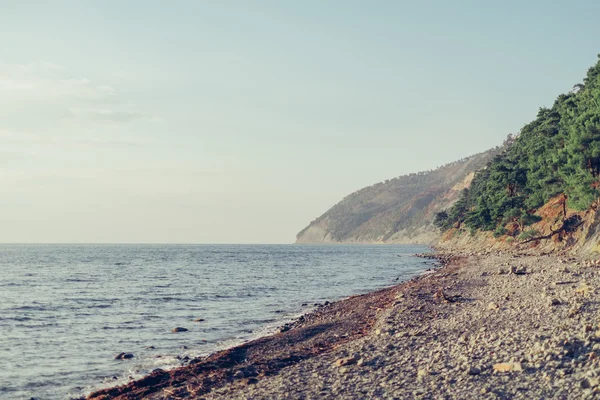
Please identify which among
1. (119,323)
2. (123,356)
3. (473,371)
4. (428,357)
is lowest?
(119,323)

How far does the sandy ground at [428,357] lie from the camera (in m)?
12.0

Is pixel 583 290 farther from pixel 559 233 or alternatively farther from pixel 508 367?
pixel 559 233

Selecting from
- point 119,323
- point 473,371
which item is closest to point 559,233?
point 119,323

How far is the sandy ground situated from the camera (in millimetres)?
12016

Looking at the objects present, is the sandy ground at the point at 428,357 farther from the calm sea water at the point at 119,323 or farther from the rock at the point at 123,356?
the rock at the point at 123,356

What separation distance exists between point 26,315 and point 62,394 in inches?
748

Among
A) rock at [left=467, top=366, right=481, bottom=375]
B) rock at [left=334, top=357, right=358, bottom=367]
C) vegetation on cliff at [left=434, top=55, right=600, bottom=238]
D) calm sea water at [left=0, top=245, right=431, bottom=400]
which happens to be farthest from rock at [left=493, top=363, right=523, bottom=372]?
vegetation on cliff at [left=434, top=55, right=600, bottom=238]

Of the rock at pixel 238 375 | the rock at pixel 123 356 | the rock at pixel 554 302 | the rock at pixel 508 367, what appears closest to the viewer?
the rock at pixel 508 367

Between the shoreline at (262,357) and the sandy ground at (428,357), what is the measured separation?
4cm

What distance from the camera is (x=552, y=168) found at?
184ft

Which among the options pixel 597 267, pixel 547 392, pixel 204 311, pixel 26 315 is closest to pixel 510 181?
pixel 597 267

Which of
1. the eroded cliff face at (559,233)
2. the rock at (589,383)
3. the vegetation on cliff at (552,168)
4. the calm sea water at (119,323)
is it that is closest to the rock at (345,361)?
the rock at (589,383)

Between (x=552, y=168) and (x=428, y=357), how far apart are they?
156 ft

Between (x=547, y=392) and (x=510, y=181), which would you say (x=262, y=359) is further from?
(x=510, y=181)
